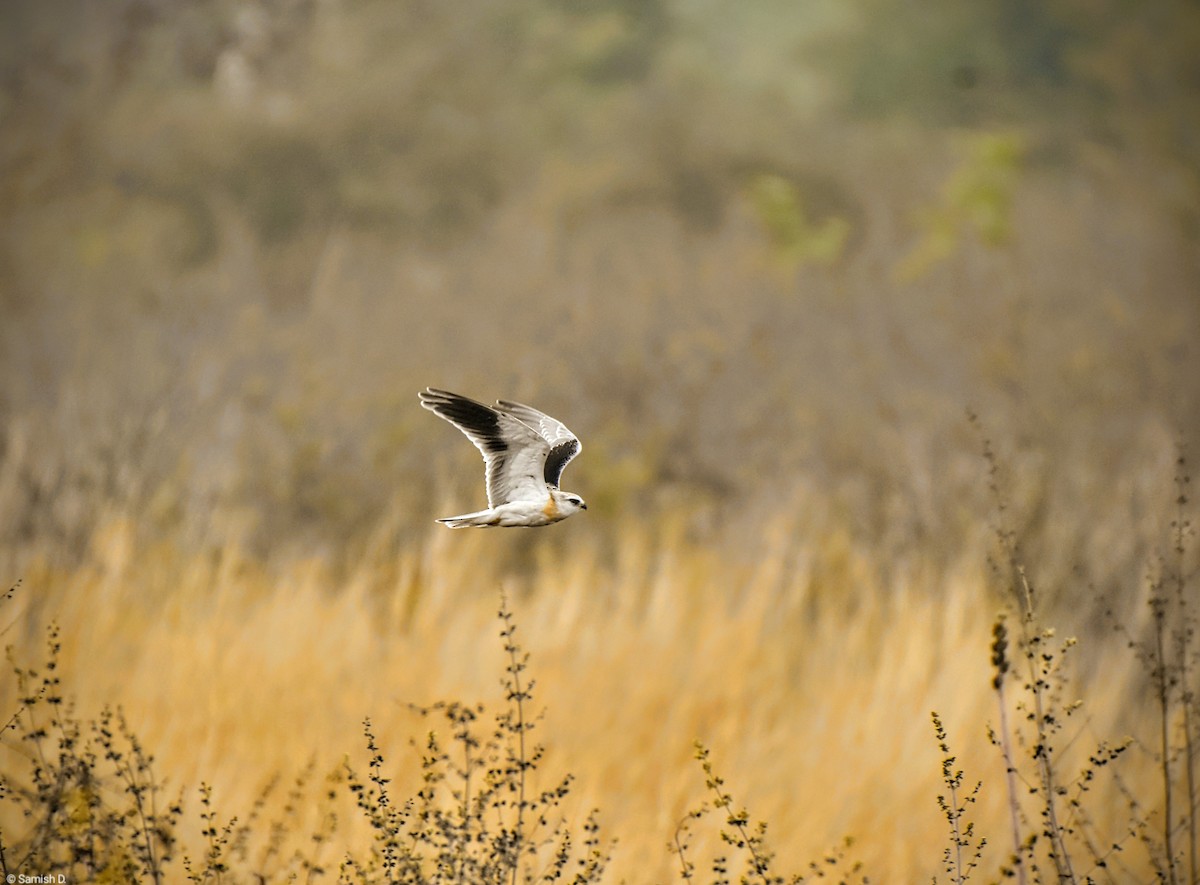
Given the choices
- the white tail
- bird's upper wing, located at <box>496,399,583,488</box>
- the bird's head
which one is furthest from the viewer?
bird's upper wing, located at <box>496,399,583,488</box>

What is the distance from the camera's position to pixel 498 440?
3.65 meters

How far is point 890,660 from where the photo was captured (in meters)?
5.46

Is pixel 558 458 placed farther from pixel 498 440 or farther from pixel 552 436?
pixel 498 440

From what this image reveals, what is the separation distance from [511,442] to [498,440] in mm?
47

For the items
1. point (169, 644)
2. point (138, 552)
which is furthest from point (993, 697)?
point (138, 552)

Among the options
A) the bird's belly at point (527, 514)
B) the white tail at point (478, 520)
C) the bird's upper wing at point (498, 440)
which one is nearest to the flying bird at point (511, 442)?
the bird's upper wing at point (498, 440)

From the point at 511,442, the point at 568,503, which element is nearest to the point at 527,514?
the point at 568,503

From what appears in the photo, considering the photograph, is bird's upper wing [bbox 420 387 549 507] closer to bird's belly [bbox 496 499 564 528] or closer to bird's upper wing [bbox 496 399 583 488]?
bird's upper wing [bbox 496 399 583 488]

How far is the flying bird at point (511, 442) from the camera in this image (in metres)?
3.57

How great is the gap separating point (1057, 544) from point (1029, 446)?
111cm

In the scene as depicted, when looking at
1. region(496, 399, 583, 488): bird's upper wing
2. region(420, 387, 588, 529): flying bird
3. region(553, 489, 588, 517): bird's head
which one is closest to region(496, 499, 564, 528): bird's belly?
region(553, 489, 588, 517): bird's head

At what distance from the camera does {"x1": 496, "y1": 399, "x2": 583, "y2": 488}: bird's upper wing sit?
3693 millimetres

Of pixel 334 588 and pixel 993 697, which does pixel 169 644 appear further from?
pixel 993 697

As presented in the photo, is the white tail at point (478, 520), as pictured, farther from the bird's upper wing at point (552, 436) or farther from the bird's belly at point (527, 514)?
the bird's upper wing at point (552, 436)
